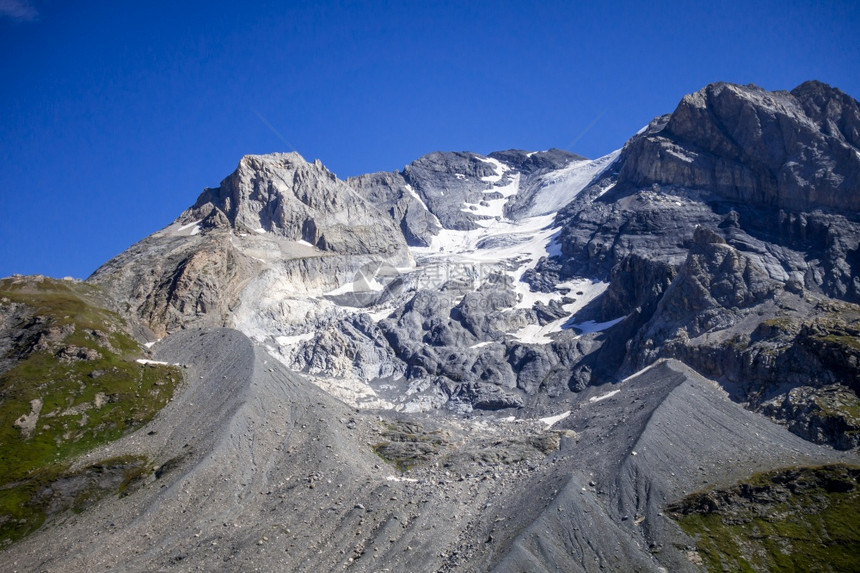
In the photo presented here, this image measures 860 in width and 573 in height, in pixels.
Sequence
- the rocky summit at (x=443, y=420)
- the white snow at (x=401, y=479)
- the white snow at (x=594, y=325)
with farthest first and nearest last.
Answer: the white snow at (x=594, y=325), the white snow at (x=401, y=479), the rocky summit at (x=443, y=420)

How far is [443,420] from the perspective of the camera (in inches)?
5266

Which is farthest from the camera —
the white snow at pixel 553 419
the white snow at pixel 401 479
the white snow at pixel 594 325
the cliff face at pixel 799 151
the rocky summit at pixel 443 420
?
the cliff face at pixel 799 151

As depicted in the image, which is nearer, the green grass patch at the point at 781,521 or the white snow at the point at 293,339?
the green grass patch at the point at 781,521

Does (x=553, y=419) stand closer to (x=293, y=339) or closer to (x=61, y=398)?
(x=293, y=339)

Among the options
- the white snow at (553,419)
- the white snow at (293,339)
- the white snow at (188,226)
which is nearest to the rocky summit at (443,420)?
the white snow at (293,339)

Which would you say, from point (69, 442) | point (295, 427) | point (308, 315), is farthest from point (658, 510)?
point (308, 315)

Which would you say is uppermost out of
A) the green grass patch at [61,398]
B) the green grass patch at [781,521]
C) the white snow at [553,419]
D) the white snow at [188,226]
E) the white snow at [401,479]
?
the white snow at [188,226]

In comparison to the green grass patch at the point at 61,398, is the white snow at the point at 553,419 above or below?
below

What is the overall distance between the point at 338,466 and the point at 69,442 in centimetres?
3329

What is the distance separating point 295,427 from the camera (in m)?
92.8

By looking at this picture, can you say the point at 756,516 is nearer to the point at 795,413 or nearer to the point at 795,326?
the point at 795,413

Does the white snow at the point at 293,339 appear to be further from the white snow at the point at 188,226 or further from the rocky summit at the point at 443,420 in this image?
the white snow at the point at 188,226

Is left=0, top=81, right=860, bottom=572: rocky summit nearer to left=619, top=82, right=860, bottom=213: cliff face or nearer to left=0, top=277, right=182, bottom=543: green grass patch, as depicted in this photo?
left=0, top=277, right=182, bottom=543: green grass patch

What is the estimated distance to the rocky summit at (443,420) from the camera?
6812 cm
